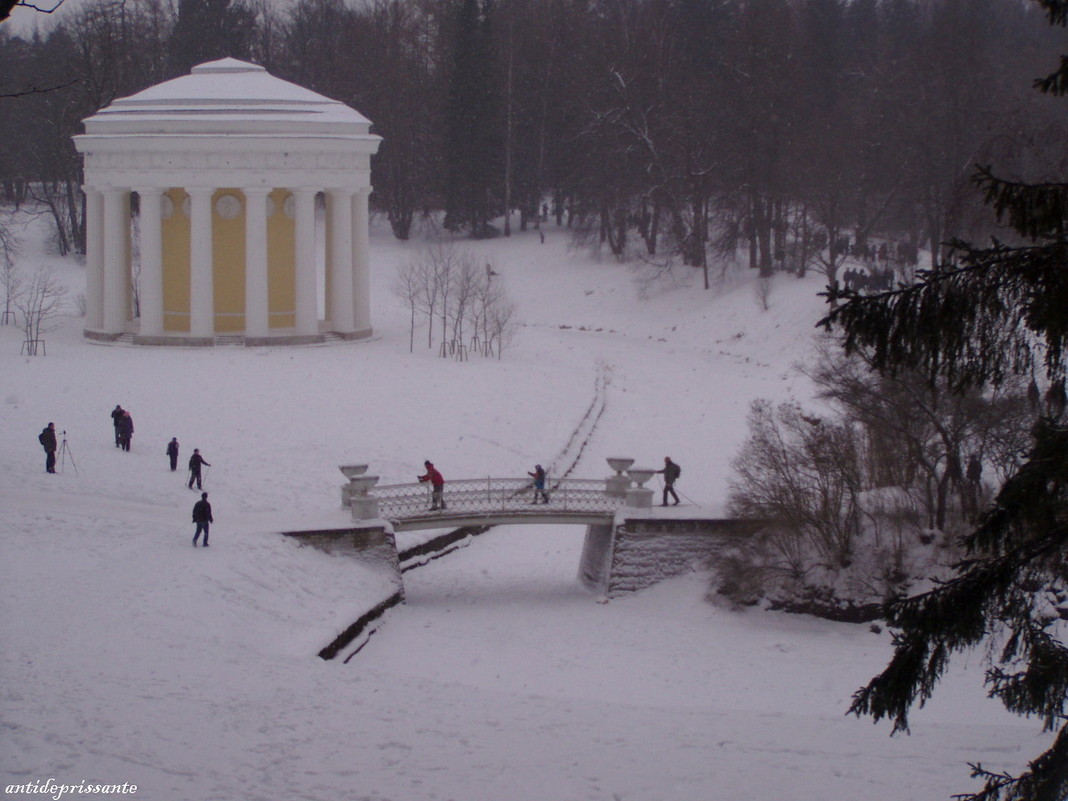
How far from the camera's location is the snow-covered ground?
1193 cm

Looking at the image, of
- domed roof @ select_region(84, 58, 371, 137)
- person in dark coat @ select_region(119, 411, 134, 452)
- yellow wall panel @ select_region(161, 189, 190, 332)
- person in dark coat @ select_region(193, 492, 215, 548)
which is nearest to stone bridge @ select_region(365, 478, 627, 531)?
person in dark coat @ select_region(193, 492, 215, 548)

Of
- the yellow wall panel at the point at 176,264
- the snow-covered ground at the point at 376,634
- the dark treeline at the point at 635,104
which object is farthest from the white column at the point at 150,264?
the dark treeline at the point at 635,104

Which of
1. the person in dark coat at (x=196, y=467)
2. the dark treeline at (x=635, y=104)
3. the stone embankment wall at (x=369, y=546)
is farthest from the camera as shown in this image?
the dark treeline at (x=635, y=104)

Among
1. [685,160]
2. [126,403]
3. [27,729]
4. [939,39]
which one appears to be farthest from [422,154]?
[27,729]

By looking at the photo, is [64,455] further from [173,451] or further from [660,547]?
[660,547]

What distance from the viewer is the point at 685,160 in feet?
158

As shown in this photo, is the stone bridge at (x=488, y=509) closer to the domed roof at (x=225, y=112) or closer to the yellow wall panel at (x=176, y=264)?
the domed roof at (x=225, y=112)

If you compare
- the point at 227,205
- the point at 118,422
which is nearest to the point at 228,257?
the point at 227,205

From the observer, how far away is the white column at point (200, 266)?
33.4 metres

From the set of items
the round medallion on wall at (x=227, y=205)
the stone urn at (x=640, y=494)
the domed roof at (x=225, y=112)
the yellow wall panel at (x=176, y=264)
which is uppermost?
the domed roof at (x=225, y=112)

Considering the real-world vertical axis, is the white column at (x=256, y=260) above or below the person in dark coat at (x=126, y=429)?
above

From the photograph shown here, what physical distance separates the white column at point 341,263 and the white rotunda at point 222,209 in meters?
0.04

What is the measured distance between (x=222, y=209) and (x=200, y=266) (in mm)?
1752
